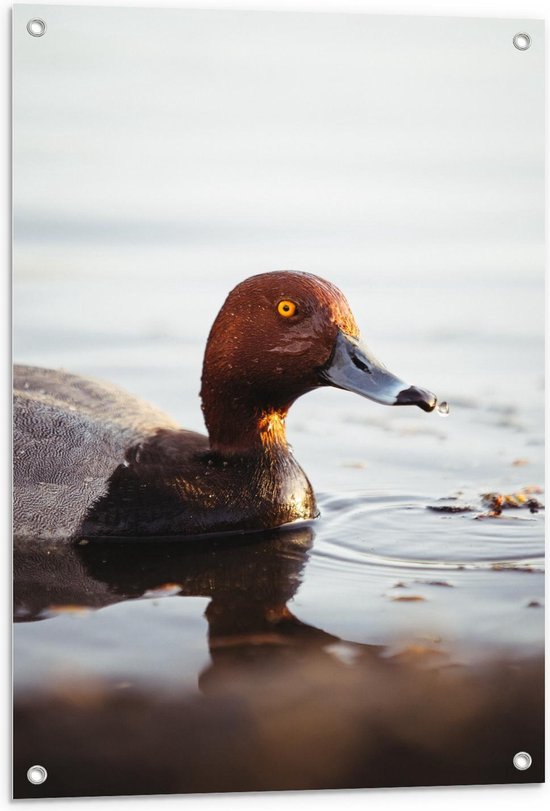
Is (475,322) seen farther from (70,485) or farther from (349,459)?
(70,485)

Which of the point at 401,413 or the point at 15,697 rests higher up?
the point at 401,413

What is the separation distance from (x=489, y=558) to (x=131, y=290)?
1372 mm

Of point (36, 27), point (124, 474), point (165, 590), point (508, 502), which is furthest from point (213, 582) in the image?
point (36, 27)

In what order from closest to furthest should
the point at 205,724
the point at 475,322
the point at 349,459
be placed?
the point at 205,724 < the point at 475,322 < the point at 349,459

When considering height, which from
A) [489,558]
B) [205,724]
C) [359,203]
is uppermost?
[359,203]

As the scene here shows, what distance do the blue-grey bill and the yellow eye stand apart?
17 centimetres

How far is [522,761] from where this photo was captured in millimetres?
3975

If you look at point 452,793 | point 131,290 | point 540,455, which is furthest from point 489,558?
point 131,290

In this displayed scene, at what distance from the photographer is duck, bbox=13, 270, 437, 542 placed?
4344mm

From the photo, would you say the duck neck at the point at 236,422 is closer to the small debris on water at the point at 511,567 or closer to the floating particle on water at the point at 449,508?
Result: the floating particle on water at the point at 449,508

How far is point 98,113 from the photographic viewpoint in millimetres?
4242

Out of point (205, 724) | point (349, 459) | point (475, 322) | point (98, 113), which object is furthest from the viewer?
point (349, 459)

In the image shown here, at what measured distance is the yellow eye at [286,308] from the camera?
4.45 metres

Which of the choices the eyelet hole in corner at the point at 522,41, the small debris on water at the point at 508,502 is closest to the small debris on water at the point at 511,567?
the small debris on water at the point at 508,502
